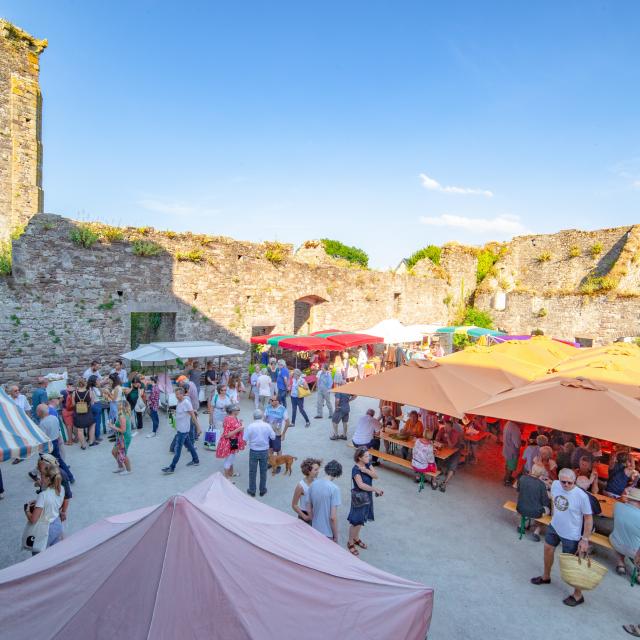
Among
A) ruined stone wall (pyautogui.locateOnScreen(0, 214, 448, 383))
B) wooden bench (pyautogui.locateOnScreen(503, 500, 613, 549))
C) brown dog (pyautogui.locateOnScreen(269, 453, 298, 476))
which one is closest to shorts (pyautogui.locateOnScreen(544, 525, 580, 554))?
wooden bench (pyautogui.locateOnScreen(503, 500, 613, 549))

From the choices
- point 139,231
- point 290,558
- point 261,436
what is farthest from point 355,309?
point 290,558

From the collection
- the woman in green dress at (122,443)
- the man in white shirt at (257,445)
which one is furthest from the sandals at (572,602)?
the woman in green dress at (122,443)

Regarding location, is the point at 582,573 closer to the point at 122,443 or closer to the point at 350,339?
the point at 122,443

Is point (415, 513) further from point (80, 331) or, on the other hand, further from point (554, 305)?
point (554, 305)

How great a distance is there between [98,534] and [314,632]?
Answer: 1686 millimetres

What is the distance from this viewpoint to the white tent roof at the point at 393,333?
50.5 ft

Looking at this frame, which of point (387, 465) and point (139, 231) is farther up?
point (139, 231)

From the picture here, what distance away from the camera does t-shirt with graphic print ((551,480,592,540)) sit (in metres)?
4.52

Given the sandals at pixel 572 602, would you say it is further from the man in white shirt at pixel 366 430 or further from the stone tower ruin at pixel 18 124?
the stone tower ruin at pixel 18 124

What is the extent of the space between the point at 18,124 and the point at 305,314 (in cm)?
1394

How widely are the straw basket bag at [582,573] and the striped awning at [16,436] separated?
18.5 feet

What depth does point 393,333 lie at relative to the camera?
15.7m

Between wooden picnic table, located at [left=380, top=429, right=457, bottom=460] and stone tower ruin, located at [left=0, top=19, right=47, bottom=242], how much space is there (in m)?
16.7

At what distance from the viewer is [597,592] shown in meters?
4.67
